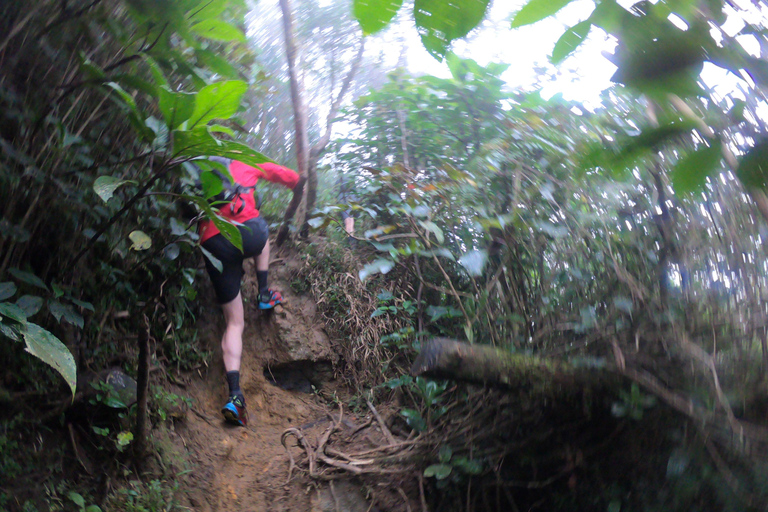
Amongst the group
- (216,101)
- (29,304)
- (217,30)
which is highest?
(217,30)

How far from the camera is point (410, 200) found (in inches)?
95.5

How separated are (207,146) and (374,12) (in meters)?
1.25

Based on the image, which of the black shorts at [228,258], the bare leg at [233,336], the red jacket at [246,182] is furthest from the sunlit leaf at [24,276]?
the bare leg at [233,336]

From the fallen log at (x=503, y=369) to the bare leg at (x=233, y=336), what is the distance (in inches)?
72.4

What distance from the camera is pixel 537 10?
62 cm

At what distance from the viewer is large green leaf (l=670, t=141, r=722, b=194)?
1.85 ft

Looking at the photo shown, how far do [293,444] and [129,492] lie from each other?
105 centimetres

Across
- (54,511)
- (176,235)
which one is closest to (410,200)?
(176,235)

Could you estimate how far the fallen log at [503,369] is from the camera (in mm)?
1407

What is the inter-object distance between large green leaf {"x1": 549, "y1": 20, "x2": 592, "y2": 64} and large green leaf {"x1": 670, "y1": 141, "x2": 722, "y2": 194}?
218 mm

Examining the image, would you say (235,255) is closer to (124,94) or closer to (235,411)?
(235,411)

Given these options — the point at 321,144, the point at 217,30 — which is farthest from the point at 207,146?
the point at 321,144

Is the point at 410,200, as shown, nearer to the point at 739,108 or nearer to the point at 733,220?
the point at 733,220

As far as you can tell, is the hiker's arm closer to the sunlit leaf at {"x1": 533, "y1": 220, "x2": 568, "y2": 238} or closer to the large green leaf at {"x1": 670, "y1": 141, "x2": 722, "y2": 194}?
the sunlit leaf at {"x1": 533, "y1": 220, "x2": 568, "y2": 238}
